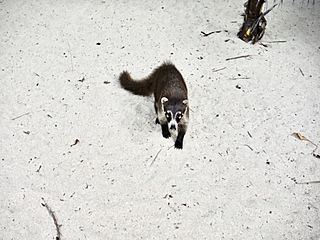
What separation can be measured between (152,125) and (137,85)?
1.63 ft

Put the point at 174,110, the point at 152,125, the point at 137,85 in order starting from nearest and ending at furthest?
the point at 174,110, the point at 152,125, the point at 137,85

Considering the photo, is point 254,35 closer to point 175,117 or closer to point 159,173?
point 175,117

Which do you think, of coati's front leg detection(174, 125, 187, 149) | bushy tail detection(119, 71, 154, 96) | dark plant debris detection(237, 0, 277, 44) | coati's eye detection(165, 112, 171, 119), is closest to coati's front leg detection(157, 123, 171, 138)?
coati's front leg detection(174, 125, 187, 149)

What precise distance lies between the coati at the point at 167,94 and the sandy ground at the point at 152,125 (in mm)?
118

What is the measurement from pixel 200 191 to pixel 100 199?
0.91 metres

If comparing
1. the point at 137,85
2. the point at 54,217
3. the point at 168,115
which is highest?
the point at 168,115

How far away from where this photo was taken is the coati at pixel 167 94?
3506mm

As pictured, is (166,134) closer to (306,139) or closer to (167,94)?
(167,94)

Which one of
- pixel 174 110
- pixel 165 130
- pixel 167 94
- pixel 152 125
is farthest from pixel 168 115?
pixel 152 125

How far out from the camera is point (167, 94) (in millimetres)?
3684

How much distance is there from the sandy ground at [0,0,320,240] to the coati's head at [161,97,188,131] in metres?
0.42

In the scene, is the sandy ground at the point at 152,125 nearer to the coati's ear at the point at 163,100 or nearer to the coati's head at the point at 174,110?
the coati's head at the point at 174,110

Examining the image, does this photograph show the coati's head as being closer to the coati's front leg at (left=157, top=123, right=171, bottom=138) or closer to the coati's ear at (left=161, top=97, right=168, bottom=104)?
the coati's ear at (left=161, top=97, right=168, bottom=104)

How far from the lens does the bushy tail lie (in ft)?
13.7
